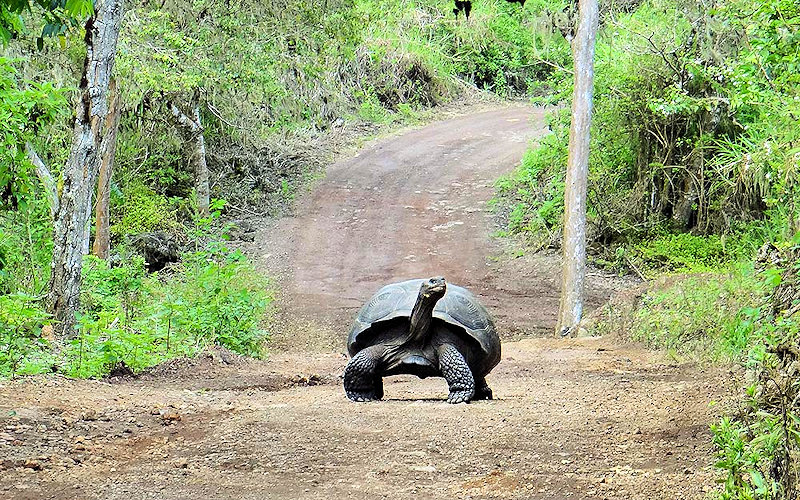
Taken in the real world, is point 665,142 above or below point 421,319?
above

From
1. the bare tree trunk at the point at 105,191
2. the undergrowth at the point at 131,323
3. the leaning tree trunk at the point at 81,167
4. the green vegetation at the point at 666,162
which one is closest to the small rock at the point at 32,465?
the undergrowth at the point at 131,323

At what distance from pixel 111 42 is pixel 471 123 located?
22979 millimetres

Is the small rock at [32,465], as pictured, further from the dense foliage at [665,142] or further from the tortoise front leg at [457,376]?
the dense foliage at [665,142]

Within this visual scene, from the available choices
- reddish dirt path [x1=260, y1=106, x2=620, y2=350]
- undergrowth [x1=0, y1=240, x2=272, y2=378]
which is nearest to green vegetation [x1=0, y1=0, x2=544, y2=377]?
undergrowth [x1=0, y1=240, x2=272, y2=378]

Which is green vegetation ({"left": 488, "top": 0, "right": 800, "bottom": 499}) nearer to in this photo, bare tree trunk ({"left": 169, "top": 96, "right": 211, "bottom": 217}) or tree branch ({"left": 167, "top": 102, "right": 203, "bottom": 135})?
bare tree trunk ({"left": 169, "top": 96, "right": 211, "bottom": 217})

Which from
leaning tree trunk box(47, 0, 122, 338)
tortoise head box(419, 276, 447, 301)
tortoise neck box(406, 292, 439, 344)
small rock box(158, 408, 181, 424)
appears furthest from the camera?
leaning tree trunk box(47, 0, 122, 338)

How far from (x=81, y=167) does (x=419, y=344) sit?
13.0 ft

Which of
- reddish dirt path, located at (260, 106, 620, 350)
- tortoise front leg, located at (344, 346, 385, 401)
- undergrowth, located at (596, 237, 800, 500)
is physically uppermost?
undergrowth, located at (596, 237, 800, 500)

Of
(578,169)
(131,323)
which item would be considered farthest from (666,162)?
(131,323)

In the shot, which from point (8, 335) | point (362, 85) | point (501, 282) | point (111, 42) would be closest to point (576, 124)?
point (501, 282)

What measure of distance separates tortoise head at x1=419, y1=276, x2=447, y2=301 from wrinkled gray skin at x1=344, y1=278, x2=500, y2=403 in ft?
0.70

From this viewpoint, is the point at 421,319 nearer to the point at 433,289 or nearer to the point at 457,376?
the point at 433,289

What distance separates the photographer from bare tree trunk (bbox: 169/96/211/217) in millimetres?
21005

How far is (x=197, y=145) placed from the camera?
21625 millimetres
